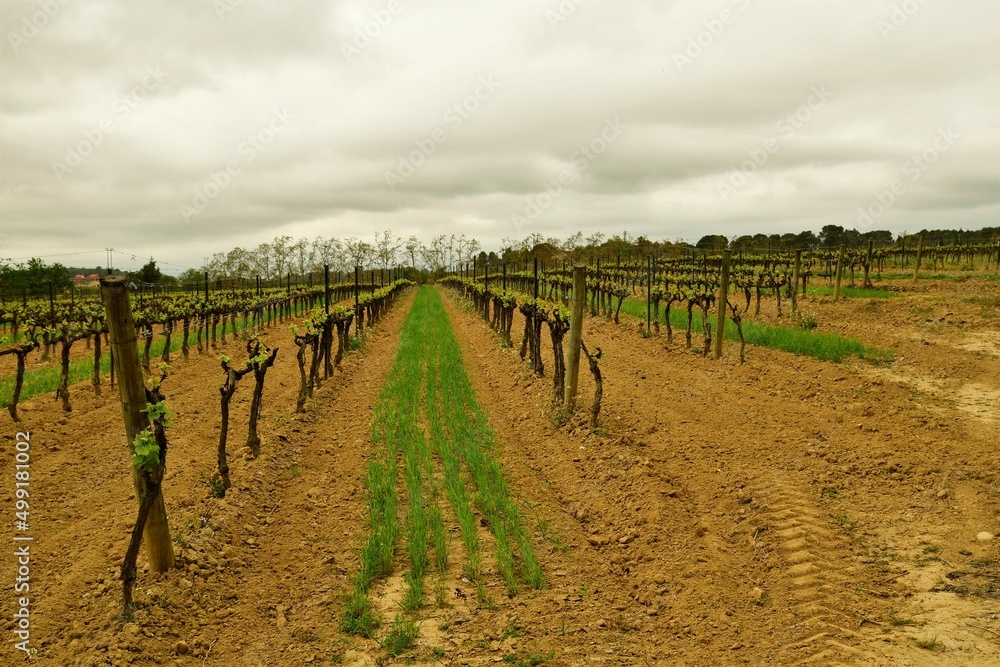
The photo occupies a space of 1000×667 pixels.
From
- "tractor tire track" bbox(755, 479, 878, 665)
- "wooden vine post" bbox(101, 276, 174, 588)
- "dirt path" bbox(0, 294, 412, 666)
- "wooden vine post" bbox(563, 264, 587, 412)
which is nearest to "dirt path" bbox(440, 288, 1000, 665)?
"tractor tire track" bbox(755, 479, 878, 665)

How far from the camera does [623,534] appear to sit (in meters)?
5.89

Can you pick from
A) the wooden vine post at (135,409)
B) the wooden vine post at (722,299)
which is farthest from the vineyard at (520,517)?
the wooden vine post at (722,299)

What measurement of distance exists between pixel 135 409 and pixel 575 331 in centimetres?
637

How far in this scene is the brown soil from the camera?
4258mm

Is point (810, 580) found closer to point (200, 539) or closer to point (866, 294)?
point (200, 539)

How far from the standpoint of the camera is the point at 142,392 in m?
4.92

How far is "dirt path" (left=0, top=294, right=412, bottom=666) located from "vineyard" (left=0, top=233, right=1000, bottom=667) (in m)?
0.03

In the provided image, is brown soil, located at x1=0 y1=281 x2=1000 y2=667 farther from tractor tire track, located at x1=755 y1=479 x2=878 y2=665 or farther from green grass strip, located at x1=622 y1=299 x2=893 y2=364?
green grass strip, located at x1=622 y1=299 x2=893 y2=364

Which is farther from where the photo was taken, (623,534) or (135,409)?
(623,534)

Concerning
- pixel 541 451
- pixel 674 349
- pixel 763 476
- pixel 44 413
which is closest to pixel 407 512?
pixel 541 451

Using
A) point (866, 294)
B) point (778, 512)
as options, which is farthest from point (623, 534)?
point (866, 294)

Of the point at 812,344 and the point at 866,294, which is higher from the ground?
the point at 866,294

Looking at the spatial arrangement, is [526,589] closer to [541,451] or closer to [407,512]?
[407,512]

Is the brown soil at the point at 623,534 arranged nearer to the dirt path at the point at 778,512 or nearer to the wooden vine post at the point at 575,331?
the dirt path at the point at 778,512
